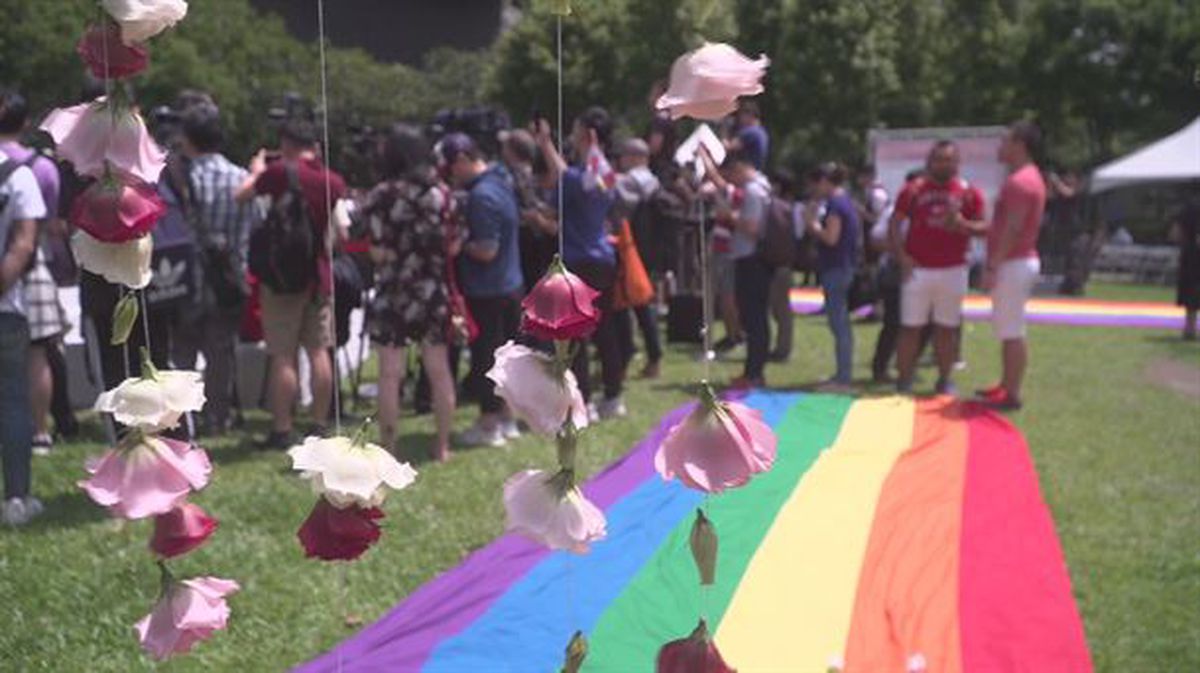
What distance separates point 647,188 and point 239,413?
9.71ft

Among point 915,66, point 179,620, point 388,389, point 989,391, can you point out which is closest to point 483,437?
point 388,389

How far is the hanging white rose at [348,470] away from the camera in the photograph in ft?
4.50

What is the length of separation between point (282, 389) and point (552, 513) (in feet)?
14.3

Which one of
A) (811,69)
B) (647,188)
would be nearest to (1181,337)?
(647,188)

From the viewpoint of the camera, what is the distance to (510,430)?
6.02 metres

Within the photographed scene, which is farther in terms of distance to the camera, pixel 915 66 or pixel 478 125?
pixel 915 66

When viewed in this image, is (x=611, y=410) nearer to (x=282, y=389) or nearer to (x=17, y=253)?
(x=282, y=389)

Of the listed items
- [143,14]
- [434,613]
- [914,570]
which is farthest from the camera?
[914,570]

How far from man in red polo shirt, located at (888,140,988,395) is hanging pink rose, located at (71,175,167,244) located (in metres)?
5.81

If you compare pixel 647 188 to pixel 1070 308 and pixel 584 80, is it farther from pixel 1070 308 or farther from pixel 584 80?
pixel 584 80

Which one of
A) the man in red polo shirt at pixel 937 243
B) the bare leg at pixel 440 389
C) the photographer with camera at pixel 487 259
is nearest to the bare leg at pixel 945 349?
the man in red polo shirt at pixel 937 243

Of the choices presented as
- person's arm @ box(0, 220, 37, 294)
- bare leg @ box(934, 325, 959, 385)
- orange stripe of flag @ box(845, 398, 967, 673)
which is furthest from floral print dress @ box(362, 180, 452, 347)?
bare leg @ box(934, 325, 959, 385)

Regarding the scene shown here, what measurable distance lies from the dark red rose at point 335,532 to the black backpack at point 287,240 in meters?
3.81

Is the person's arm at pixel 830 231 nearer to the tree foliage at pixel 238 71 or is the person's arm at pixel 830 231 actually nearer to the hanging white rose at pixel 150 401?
the hanging white rose at pixel 150 401
